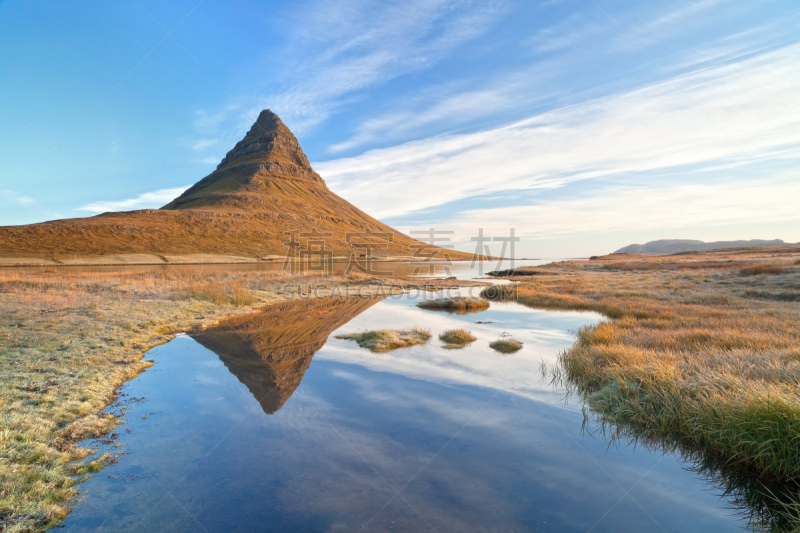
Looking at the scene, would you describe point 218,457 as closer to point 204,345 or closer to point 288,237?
point 204,345

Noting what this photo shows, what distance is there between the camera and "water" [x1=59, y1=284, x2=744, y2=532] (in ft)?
20.7

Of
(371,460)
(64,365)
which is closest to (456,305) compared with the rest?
(371,460)

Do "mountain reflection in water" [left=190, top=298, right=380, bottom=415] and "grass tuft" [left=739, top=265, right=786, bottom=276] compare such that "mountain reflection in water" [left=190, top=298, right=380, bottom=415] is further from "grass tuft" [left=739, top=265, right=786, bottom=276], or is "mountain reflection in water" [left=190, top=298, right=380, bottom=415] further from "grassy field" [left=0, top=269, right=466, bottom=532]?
"grass tuft" [left=739, top=265, right=786, bottom=276]

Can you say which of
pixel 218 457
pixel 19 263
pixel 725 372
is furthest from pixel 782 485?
pixel 19 263

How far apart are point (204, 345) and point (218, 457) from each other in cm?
1104

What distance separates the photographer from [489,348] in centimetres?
1850

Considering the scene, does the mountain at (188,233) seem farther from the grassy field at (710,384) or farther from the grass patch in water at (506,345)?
the grassy field at (710,384)

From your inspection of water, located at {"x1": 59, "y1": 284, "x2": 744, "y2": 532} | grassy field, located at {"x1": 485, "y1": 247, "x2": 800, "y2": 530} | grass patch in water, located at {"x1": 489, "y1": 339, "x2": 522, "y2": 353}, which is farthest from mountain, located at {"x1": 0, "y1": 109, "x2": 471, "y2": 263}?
grassy field, located at {"x1": 485, "y1": 247, "x2": 800, "y2": 530}

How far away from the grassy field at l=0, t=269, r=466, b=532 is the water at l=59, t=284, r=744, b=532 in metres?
0.64

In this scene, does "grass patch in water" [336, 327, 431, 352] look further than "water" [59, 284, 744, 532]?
Yes

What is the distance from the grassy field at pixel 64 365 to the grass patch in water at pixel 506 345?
1483 cm

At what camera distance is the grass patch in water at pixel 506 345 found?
59.5ft

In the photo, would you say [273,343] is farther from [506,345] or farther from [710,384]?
[710,384]

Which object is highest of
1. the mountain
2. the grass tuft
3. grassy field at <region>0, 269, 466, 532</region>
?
the mountain
